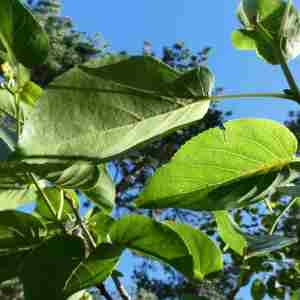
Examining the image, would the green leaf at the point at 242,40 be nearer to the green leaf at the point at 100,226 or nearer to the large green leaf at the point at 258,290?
the green leaf at the point at 100,226

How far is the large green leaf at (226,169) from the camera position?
0.71 metres

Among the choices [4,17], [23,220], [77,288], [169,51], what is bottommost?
[77,288]

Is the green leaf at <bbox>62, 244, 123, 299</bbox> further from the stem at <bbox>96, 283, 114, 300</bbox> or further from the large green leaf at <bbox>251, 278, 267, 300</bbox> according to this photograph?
the large green leaf at <bbox>251, 278, 267, 300</bbox>

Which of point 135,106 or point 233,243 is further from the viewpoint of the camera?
point 233,243

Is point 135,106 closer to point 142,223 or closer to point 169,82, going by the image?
point 169,82

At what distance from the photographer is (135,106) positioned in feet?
2.09

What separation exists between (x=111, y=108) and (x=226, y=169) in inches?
7.6

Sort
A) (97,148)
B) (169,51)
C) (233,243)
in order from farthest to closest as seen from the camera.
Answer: (169,51) → (233,243) → (97,148)

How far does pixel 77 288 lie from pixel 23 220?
0.13m

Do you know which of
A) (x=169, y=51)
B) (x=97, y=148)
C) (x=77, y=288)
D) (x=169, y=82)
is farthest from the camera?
(x=169, y=51)

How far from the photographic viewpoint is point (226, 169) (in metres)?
0.74

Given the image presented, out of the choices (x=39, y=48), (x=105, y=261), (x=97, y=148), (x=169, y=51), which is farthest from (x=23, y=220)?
(x=169, y=51)

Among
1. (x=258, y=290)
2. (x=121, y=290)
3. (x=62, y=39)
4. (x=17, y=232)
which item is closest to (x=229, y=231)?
(x=121, y=290)

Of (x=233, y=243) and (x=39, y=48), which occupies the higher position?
(x=39, y=48)
